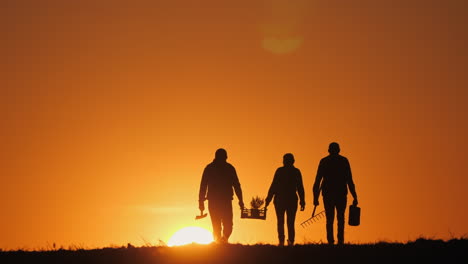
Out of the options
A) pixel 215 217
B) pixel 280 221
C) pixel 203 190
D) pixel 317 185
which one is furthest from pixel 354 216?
pixel 203 190

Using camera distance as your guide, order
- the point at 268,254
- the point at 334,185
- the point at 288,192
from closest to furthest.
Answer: the point at 268,254 → the point at 334,185 → the point at 288,192

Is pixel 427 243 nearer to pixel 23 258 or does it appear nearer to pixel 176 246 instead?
pixel 176 246

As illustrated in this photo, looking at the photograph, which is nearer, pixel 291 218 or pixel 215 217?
pixel 215 217

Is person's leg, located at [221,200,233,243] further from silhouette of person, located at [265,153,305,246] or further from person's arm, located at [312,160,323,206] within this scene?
person's arm, located at [312,160,323,206]

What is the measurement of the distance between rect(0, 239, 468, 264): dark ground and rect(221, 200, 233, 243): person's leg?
3.39 metres

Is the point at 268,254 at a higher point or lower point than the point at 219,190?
lower

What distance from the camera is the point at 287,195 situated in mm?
25797

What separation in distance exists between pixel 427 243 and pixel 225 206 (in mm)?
5584

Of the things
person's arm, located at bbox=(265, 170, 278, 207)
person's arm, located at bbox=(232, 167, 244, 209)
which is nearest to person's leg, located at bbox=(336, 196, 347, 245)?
person's arm, located at bbox=(265, 170, 278, 207)

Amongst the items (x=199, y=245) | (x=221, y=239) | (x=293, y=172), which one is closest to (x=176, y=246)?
(x=199, y=245)

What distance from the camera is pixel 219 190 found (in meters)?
25.2

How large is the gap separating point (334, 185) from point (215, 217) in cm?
324

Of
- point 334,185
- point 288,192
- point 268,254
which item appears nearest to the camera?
point 268,254

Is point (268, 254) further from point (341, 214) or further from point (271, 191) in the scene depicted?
point (271, 191)
